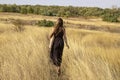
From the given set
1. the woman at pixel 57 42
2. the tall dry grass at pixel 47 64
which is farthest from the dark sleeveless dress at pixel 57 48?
the tall dry grass at pixel 47 64

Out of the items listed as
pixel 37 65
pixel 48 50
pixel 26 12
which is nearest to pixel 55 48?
pixel 48 50

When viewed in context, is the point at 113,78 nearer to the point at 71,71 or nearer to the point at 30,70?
the point at 71,71

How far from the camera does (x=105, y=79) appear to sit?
6.66 metres

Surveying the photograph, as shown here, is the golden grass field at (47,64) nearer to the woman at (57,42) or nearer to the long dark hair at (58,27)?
the woman at (57,42)

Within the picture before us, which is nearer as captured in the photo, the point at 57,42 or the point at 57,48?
the point at 57,48

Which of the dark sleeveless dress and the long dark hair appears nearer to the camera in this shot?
the dark sleeveless dress

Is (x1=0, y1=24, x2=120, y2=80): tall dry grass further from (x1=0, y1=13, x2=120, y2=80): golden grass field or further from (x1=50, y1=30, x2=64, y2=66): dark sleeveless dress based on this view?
(x1=50, y1=30, x2=64, y2=66): dark sleeveless dress

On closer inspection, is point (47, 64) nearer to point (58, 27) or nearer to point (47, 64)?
point (47, 64)

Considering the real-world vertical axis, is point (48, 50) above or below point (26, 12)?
A: above

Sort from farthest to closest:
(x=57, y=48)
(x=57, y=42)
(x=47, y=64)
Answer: (x=57, y=42) → (x=57, y=48) → (x=47, y=64)

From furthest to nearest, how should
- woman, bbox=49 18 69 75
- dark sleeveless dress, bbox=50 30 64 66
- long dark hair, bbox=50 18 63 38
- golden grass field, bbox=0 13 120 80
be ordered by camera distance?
long dark hair, bbox=50 18 63 38
woman, bbox=49 18 69 75
dark sleeveless dress, bbox=50 30 64 66
golden grass field, bbox=0 13 120 80

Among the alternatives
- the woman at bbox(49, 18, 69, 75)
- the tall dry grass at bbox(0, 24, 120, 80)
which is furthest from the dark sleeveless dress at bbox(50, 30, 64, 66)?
the tall dry grass at bbox(0, 24, 120, 80)

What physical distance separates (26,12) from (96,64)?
7950 centimetres

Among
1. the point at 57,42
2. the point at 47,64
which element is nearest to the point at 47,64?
the point at 47,64
